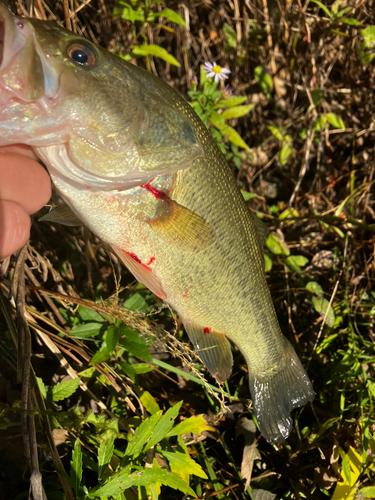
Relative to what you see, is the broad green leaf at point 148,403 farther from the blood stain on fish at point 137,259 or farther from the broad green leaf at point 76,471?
the blood stain on fish at point 137,259

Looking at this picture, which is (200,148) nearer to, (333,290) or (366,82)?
(333,290)

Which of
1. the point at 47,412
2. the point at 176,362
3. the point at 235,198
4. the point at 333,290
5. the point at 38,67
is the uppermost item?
the point at 38,67

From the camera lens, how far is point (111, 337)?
208cm

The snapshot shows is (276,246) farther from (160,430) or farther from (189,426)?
(160,430)

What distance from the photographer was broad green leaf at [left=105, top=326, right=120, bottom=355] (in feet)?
6.67

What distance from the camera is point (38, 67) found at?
1.23m

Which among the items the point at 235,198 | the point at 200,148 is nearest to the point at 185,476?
the point at 235,198

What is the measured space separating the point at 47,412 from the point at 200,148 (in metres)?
1.36

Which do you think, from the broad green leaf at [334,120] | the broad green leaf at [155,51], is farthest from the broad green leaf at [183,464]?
the broad green leaf at [334,120]

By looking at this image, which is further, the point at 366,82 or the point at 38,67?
the point at 366,82

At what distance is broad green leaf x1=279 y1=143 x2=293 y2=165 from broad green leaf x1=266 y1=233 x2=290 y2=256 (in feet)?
2.67

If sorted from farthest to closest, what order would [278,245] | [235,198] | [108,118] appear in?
[278,245] < [235,198] < [108,118]

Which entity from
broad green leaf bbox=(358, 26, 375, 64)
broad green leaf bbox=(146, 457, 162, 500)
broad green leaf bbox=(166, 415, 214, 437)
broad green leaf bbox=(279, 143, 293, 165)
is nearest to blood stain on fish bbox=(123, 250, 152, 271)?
broad green leaf bbox=(166, 415, 214, 437)

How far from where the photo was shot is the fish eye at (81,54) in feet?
4.39
